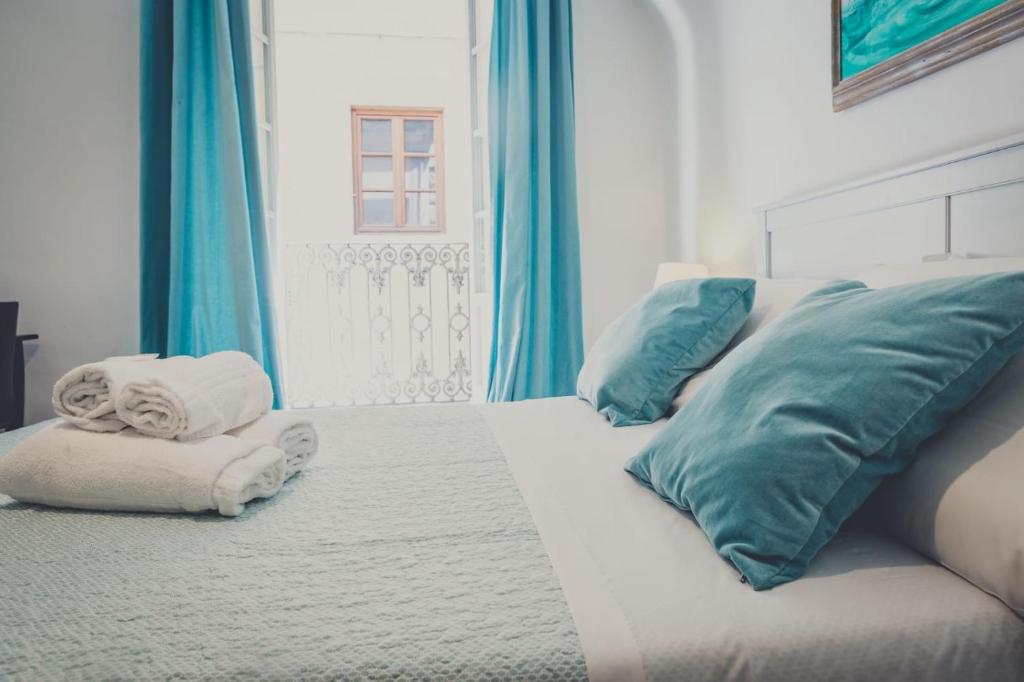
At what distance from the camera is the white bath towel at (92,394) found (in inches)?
45.7

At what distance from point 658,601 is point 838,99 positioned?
6.13 ft

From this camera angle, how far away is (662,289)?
177 cm

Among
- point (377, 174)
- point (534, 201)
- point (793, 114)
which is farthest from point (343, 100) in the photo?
point (793, 114)

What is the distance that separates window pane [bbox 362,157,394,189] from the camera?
578 centimetres

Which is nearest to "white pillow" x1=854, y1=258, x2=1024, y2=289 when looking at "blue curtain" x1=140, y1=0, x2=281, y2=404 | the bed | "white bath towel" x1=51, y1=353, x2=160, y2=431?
the bed

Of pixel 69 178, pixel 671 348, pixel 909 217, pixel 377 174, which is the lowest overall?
pixel 671 348

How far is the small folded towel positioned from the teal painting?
1.74 metres

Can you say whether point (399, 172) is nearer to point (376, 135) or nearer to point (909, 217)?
point (376, 135)

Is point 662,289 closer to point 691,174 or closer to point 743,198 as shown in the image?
point 743,198

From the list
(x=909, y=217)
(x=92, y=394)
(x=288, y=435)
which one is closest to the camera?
Answer: (x=92, y=394)

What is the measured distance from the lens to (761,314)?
1569 mm

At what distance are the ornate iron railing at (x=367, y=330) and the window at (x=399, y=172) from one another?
2.17ft

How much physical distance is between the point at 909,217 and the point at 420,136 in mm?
4697

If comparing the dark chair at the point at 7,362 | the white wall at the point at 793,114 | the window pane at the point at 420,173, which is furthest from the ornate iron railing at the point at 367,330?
the white wall at the point at 793,114
